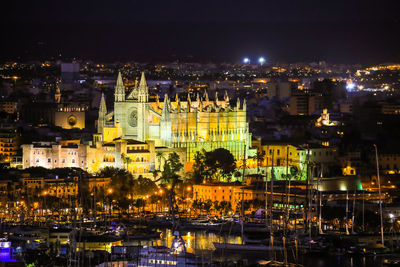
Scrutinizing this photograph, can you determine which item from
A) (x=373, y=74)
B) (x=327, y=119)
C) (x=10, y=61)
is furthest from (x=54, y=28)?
(x=327, y=119)

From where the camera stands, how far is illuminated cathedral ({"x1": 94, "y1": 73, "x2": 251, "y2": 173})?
70.0m

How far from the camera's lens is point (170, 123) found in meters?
70.2

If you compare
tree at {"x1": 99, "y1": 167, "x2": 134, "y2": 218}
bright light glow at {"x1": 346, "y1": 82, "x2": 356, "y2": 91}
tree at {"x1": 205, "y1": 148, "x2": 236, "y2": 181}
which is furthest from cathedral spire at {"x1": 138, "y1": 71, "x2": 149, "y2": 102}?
bright light glow at {"x1": 346, "y1": 82, "x2": 356, "y2": 91}

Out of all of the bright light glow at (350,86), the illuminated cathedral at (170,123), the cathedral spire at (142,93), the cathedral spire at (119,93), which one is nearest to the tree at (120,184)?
the illuminated cathedral at (170,123)

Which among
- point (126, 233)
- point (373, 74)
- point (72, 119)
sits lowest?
point (126, 233)

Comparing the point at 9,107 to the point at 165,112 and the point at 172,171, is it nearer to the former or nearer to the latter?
the point at 165,112

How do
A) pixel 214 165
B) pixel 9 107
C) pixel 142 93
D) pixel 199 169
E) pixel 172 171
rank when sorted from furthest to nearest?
pixel 9 107
pixel 142 93
pixel 214 165
pixel 199 169
pixel 172 171

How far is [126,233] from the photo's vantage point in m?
52.7

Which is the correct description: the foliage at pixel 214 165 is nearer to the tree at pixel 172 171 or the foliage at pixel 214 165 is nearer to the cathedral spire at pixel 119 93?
the tree at pixel 172 171

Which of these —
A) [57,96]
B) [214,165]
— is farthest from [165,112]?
[57,96]

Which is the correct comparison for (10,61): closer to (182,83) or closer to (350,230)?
(182,83)

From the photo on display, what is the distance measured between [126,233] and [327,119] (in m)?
42.3

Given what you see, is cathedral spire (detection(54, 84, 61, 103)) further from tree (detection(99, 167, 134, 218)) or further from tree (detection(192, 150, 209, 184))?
tree (detection(99, 167, 134, 218))

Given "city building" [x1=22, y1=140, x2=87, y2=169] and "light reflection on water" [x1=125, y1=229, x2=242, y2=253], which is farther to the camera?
"city building" [x1=22, y1=140, x2=87, y2=169]
